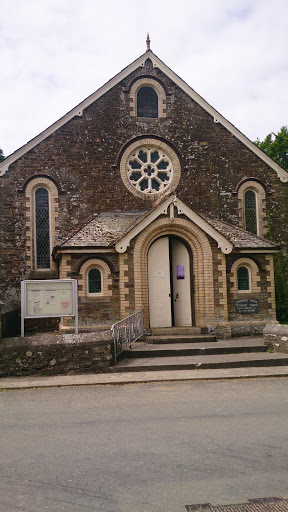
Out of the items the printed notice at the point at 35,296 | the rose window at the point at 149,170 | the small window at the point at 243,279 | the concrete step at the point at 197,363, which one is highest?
the rose window at the point at 149,170

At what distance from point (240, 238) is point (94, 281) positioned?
579cm

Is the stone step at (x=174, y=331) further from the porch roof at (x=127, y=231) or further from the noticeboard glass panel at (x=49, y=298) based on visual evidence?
the noticeboard glass panel at (x=49, y=298)

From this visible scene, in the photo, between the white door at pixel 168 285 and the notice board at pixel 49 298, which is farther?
the white door at pixel 168 285

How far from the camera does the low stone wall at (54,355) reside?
1063cm

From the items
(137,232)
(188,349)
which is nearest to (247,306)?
(188,349)

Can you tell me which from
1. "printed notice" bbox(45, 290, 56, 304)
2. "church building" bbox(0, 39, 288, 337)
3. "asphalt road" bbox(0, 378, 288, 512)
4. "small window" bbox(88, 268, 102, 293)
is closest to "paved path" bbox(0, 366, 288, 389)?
"asphalt road" bbox(0, 378, 288, 512)

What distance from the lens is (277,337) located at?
504 inches

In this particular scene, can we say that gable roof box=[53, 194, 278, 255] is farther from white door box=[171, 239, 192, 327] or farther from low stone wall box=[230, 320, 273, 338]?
low stone wall box=[230, 320, 273, 338]

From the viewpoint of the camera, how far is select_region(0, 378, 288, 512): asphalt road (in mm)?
4523

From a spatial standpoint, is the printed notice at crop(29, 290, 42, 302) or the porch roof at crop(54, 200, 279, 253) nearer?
the printed notice at crop(29, 290, 42, 302)

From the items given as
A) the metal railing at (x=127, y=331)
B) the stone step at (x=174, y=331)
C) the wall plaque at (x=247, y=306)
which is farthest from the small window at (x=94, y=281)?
the wall plaque at (x=247, y=306)

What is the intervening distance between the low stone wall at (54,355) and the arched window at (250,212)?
10293 mm

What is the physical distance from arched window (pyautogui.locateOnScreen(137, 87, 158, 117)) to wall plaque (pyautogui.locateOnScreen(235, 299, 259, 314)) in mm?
8652

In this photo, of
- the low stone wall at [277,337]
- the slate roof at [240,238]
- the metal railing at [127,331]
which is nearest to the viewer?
the metal railing at [127,331]
